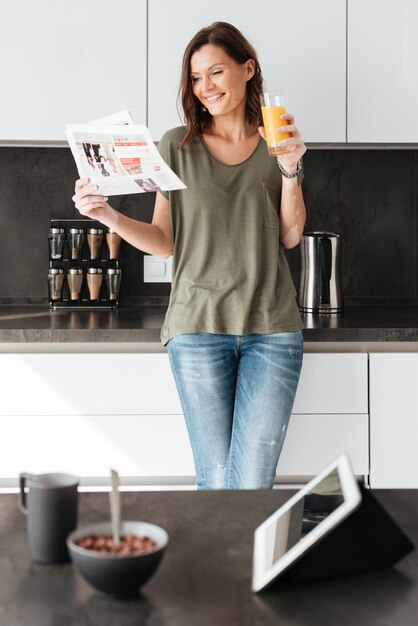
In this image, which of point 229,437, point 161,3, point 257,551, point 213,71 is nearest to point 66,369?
point 229,437

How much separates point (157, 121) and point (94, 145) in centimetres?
70

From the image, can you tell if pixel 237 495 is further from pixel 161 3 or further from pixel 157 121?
pixel 161 3

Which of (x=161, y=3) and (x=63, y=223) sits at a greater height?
(x=161, y=3)

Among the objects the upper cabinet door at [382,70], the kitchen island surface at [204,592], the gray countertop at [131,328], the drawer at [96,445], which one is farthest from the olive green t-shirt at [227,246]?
the kitchen island surface at [204,592]

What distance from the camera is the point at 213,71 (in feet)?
6.77

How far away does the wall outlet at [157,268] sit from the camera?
2.97m

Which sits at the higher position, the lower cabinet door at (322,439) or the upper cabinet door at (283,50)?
the upper cabinet door at (283,50)

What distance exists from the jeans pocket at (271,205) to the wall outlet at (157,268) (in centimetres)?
89

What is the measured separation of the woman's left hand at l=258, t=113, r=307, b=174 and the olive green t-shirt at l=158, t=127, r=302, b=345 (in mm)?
96

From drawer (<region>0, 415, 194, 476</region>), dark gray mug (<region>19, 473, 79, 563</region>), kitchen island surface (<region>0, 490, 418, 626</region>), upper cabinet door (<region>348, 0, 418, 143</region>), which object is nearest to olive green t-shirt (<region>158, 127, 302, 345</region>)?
drawer (<region>0, 415, 194, 476</region>)

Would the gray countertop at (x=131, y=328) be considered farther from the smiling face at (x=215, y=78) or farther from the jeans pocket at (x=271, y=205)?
the smiling face at (x=215, y=78)

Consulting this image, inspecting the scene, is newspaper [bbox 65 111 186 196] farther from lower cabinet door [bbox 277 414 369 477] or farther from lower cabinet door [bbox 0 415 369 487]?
lower cabinet door [bbox 277 414 369 477]

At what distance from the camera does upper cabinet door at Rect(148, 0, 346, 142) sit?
2.55 m

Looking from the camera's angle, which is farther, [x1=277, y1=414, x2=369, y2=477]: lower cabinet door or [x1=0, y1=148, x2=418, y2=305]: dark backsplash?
[x1=0, y1=148, x2=418, y2=305]: dark backsplash
